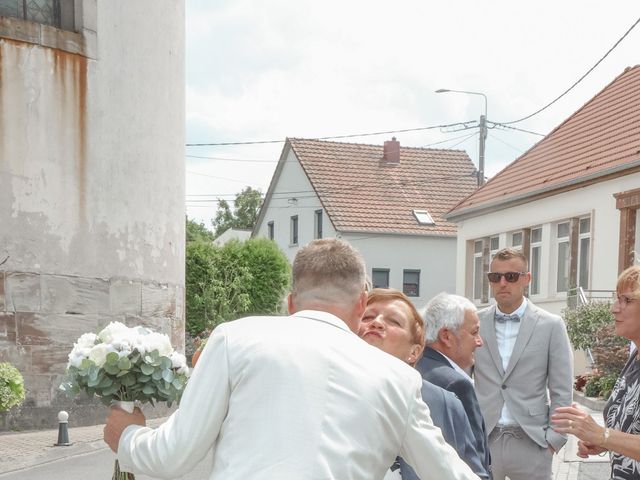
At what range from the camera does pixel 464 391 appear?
12.8 ft

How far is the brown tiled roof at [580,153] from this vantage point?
77.8ft

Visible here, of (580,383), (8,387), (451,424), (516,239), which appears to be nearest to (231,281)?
(516,239)

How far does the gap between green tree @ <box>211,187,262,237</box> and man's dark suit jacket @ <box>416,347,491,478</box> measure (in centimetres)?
8212

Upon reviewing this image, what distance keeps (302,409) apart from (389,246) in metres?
40.3

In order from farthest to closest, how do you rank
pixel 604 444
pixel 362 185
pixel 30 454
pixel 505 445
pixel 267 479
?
1. pixel 362 185
2. pixel 30 454
3. pixel 505 445
4. pixel 604 444
5. pixel 267 479

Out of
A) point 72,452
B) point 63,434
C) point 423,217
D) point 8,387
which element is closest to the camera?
point 8,387

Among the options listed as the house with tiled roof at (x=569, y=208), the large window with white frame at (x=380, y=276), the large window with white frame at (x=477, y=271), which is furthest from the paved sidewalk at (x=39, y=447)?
the large window with white frame at (x=380, y=276)

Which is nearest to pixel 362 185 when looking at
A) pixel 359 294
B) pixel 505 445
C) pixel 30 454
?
pixel 30 454

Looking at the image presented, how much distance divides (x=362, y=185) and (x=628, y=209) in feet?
73.0

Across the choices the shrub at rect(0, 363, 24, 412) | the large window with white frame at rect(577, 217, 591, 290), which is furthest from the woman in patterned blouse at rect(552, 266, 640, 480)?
the large window with white frame at rect(577, 217, 591, 290)

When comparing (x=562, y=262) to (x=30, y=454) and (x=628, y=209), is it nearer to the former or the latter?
(x=628, y=209)

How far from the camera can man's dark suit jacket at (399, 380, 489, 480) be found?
3.50 m

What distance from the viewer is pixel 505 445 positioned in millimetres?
5711

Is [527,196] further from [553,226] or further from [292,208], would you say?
[292,208]
